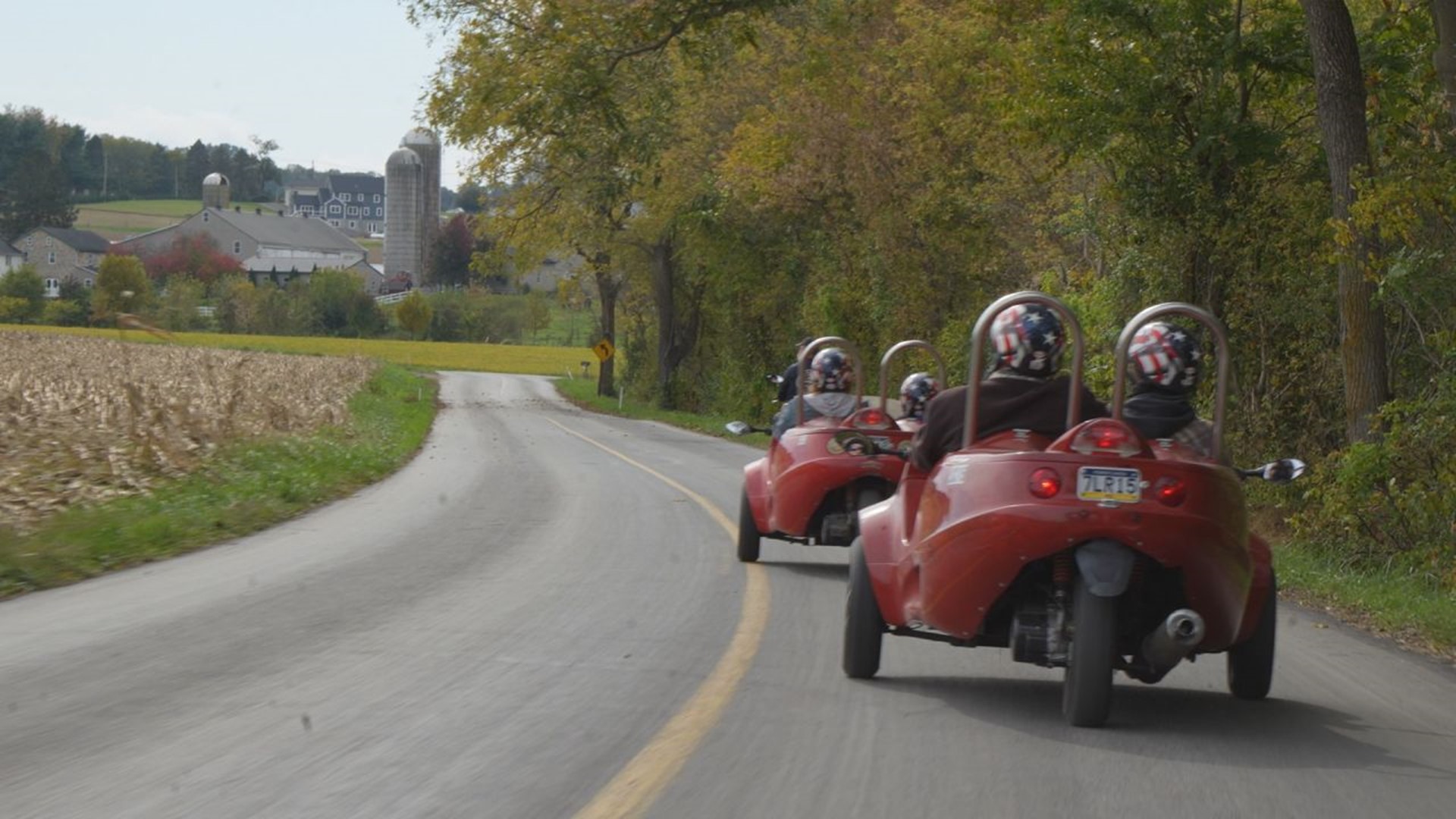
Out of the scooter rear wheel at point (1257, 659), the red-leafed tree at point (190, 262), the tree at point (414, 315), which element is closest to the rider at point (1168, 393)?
the scooter rear wheel at point (1257, 659)

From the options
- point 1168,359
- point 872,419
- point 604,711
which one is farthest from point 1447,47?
point 604,711

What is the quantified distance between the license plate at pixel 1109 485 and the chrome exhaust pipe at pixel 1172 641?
20.8 inches

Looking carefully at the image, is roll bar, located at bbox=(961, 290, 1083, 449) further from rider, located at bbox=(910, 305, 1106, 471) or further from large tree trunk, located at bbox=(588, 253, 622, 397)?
large tree trunk, located at bbox=(588, 253, 622, 397)

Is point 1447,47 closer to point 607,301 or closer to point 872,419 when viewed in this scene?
point 872,419

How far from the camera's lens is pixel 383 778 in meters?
5.64

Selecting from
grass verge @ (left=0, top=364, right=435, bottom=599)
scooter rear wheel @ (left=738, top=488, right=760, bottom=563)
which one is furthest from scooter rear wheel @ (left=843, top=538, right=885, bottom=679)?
grass verge @ (left=0, top=364, right=435, bottom=599)

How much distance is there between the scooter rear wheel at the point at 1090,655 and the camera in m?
6.71

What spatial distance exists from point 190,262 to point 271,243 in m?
41.6

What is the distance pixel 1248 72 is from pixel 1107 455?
12.6 metres

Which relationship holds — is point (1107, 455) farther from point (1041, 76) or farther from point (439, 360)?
point (439, 360)

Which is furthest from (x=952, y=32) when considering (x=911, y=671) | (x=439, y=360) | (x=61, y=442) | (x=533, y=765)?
(x=439, y=360)

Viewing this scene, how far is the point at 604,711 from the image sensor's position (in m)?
7.02

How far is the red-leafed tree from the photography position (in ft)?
457

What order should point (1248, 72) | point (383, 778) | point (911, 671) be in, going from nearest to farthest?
point (383, 778) → point (911, 671) → point (1248, 72)
